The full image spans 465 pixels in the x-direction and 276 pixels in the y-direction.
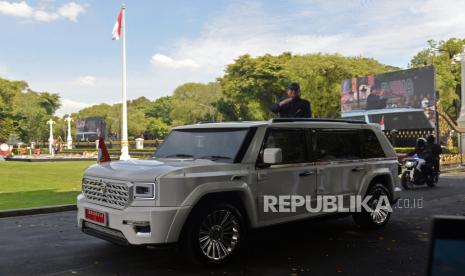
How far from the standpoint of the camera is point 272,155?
18.5ft

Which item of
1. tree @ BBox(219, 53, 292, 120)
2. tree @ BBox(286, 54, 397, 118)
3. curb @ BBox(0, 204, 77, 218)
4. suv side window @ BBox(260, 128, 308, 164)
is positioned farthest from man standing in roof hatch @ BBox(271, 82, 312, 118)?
tree @ BBox(219, 53, 292, 120)

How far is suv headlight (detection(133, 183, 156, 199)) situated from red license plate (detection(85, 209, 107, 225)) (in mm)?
612

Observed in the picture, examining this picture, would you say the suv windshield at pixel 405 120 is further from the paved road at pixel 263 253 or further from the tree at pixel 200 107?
the tree at pixel 200 107

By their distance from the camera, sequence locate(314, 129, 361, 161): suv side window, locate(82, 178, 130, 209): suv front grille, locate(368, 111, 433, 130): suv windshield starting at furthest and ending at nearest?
1. locate(368, 111, 433, 130): suv windshield
2. locate(314, 129, 361, 161): suv side window
3. locate(82, 178, 130, 209): suv front grille

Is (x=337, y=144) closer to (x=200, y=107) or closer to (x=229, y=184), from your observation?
(x=229, y=184)

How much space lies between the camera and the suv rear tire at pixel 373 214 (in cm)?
750

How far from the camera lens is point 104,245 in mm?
6582

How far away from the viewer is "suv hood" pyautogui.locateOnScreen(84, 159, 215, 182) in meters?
5.08

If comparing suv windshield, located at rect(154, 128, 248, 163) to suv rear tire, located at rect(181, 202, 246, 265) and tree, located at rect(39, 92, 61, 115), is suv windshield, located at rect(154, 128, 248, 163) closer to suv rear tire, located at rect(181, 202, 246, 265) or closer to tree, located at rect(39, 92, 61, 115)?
suv rear tire, located at rect(181, 202, 246, 265)

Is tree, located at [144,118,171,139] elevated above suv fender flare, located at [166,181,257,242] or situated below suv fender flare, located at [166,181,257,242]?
above

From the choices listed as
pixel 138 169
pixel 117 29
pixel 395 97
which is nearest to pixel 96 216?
pixel 138 169

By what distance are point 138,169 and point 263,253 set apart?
2.15 metres

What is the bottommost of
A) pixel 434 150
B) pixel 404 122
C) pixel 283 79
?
pixel 434 150

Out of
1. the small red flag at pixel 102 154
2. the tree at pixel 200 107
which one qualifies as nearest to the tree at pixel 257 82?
the tree at pixel 200 107
